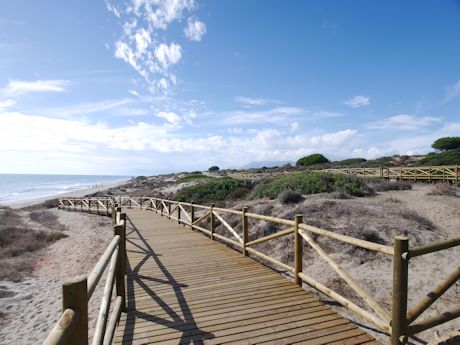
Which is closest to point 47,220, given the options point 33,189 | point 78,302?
point 78,302

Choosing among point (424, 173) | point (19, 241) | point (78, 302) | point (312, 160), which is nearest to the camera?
point (78, 302)

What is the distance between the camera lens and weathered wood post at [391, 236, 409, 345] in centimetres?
321

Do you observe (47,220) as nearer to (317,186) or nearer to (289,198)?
(289,198)

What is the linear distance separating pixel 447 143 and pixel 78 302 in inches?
2490

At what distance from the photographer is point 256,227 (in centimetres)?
1231

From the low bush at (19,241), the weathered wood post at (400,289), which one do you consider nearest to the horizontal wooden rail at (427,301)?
the weathered wood post at (400,289)

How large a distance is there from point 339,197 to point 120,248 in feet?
39.6

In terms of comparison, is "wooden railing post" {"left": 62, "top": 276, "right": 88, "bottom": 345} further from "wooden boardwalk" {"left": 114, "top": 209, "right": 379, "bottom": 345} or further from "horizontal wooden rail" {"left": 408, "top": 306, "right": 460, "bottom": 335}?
"horizontal wooden rail" {"left": 408, "top": 306, "right": 460, "bottom": 335}

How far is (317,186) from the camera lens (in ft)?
56.0

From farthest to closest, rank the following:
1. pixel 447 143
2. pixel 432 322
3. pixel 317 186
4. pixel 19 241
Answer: pixel 447 143 < pixel 317 186 < pixel 19 241 < pixel 432 322

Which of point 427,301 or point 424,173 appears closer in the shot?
point 427,301

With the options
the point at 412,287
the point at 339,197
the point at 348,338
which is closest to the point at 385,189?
the point at 339,197

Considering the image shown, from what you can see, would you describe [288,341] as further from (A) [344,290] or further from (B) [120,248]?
(A) [344,290]

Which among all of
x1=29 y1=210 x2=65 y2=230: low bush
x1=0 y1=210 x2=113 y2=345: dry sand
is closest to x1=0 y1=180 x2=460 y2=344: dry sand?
x1=0 y1=210 x2=113 y2=345: dry sand
